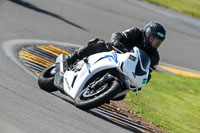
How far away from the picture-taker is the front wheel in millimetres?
6969

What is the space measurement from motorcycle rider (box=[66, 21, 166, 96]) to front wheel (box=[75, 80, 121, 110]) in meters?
0.73

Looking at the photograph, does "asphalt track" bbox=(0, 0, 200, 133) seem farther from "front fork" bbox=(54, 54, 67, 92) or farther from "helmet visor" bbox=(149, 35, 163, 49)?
"helmet visor" bbox=(149, 35, 163, 49)

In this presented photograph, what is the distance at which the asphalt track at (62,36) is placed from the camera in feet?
20.1

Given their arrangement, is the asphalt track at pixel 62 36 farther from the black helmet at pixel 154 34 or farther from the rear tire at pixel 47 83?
the black helmet at pixel 154 34

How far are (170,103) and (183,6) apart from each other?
16414mm

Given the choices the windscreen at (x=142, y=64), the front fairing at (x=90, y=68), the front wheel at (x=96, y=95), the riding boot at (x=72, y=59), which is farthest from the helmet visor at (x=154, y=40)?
the riding boot at (x=72, y=59)

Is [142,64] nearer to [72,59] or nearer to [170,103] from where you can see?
[72,59]

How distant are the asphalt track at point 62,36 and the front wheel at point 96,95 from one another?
149 millimetres

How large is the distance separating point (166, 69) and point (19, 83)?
7.91 metres

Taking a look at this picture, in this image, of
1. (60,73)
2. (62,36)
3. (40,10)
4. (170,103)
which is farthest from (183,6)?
(60,73)

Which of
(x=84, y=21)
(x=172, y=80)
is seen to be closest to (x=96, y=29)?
(x=84, y=21)

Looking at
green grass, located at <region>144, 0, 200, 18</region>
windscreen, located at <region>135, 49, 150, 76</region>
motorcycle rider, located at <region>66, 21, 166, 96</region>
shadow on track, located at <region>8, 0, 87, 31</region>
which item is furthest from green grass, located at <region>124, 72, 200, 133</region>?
green grass, located at <region>144, 0, 200, 18</region>

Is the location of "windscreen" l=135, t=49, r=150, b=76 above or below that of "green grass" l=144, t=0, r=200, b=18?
above

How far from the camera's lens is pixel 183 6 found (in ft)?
88.7
